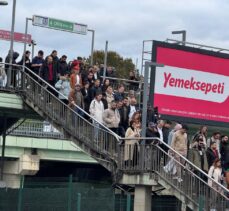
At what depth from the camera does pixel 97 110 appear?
28.2 m

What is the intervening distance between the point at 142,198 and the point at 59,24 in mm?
7560

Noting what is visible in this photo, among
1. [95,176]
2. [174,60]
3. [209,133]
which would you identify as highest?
[174,60]

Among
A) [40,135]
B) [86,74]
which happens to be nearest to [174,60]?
[86,74]

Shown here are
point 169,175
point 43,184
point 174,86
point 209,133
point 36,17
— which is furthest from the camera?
point 209,133

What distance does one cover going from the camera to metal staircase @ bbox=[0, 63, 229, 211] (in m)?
26.1

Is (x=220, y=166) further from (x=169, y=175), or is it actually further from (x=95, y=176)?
(x=95, y=176)

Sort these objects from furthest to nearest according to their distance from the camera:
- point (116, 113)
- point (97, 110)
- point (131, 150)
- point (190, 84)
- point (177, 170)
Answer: point (190, 84), point (97, 110), point (116, 113), point (131, 150), point (177, 170)

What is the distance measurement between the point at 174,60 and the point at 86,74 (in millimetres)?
6603

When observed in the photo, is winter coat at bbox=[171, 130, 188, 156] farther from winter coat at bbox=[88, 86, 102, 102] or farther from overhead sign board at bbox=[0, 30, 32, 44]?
overhead sign board at bbox=[0, 30, 32, 44]

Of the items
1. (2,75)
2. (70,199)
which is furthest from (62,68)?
(70,199)

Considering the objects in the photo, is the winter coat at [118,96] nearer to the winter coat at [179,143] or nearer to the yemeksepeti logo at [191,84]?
the winter coat at [179,143]

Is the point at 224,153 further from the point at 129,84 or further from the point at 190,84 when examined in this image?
the point at 190,84

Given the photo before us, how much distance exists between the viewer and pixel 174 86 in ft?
118

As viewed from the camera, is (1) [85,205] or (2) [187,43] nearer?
(1) [85,205]
